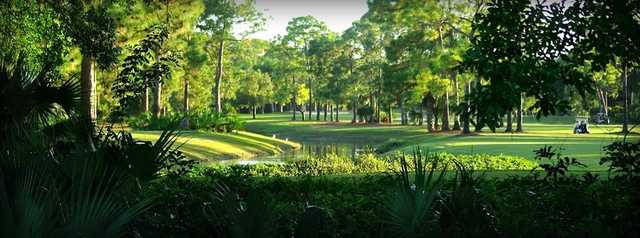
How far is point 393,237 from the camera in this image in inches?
218

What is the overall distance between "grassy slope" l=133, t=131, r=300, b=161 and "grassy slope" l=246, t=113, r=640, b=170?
770cm

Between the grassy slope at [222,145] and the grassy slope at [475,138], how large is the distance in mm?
7696

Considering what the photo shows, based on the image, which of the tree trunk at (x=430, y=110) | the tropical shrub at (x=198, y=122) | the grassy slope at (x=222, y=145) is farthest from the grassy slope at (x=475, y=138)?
the tropical shrub at (x=198, y=122)

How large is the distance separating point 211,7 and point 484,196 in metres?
47.8

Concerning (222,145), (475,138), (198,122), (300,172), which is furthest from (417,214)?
(198,122)

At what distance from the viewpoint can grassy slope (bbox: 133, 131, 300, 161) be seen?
31.6 meters

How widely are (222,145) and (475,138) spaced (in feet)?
46.5

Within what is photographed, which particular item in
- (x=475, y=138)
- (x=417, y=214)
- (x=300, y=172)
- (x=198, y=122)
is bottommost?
(x=300, y=172)

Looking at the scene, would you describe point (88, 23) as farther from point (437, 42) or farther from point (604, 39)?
point (437, 42)

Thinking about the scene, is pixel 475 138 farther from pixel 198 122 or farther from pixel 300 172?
pixel 300 172

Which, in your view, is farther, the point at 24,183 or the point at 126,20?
the point at 126,20

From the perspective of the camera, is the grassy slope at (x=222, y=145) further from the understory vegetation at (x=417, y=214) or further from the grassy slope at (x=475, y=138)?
the understory vegetation at (x=417, y=214)

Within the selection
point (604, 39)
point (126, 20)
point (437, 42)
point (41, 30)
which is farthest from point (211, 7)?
point (604, 39)

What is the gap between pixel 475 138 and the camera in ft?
126
